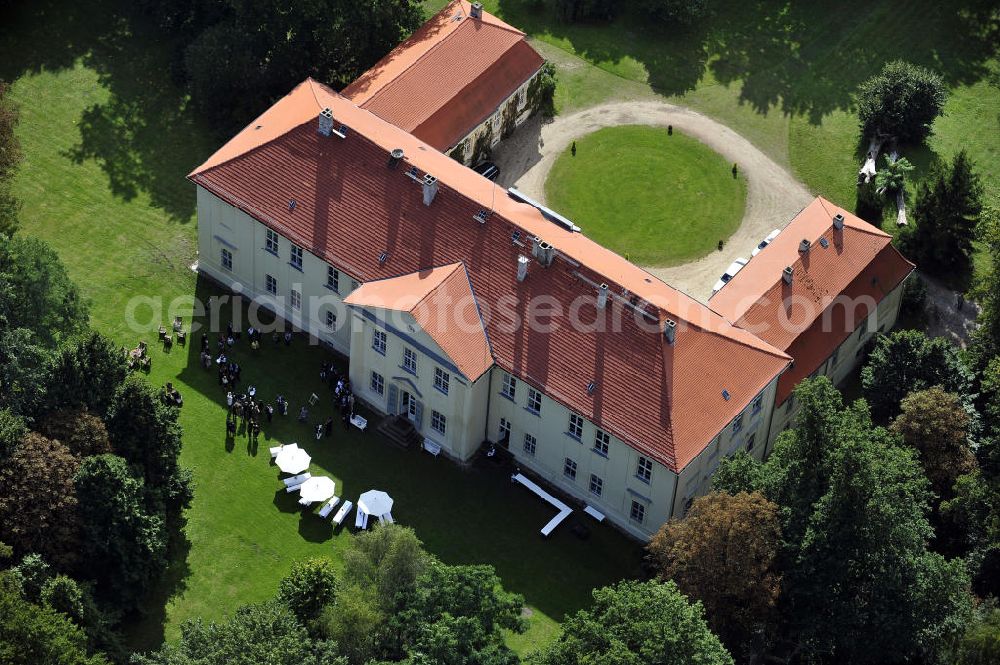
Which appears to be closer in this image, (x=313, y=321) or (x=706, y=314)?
(x=706, y=314)

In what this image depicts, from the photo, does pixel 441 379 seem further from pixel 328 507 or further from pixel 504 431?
pixel 328 507

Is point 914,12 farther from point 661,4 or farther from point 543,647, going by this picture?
point 543,647

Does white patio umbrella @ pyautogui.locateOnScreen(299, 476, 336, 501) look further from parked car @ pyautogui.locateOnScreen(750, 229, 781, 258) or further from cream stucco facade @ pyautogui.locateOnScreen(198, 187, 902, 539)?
parked car @ pyautogui.locateOnScreen(750, 229, 781, 258)

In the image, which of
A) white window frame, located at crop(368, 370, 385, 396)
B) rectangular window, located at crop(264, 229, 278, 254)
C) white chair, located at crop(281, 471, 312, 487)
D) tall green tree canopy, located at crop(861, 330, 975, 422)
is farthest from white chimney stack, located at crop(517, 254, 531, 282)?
tall green tree canopy, located at crop(861, 330, 975, 422)

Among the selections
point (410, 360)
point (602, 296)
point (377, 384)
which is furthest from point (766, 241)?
point (377, 384)

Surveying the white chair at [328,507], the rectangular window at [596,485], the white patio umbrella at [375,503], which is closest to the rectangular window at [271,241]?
the white chair at [328,507]

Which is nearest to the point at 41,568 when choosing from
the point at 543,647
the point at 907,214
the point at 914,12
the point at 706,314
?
the point at 543,647
